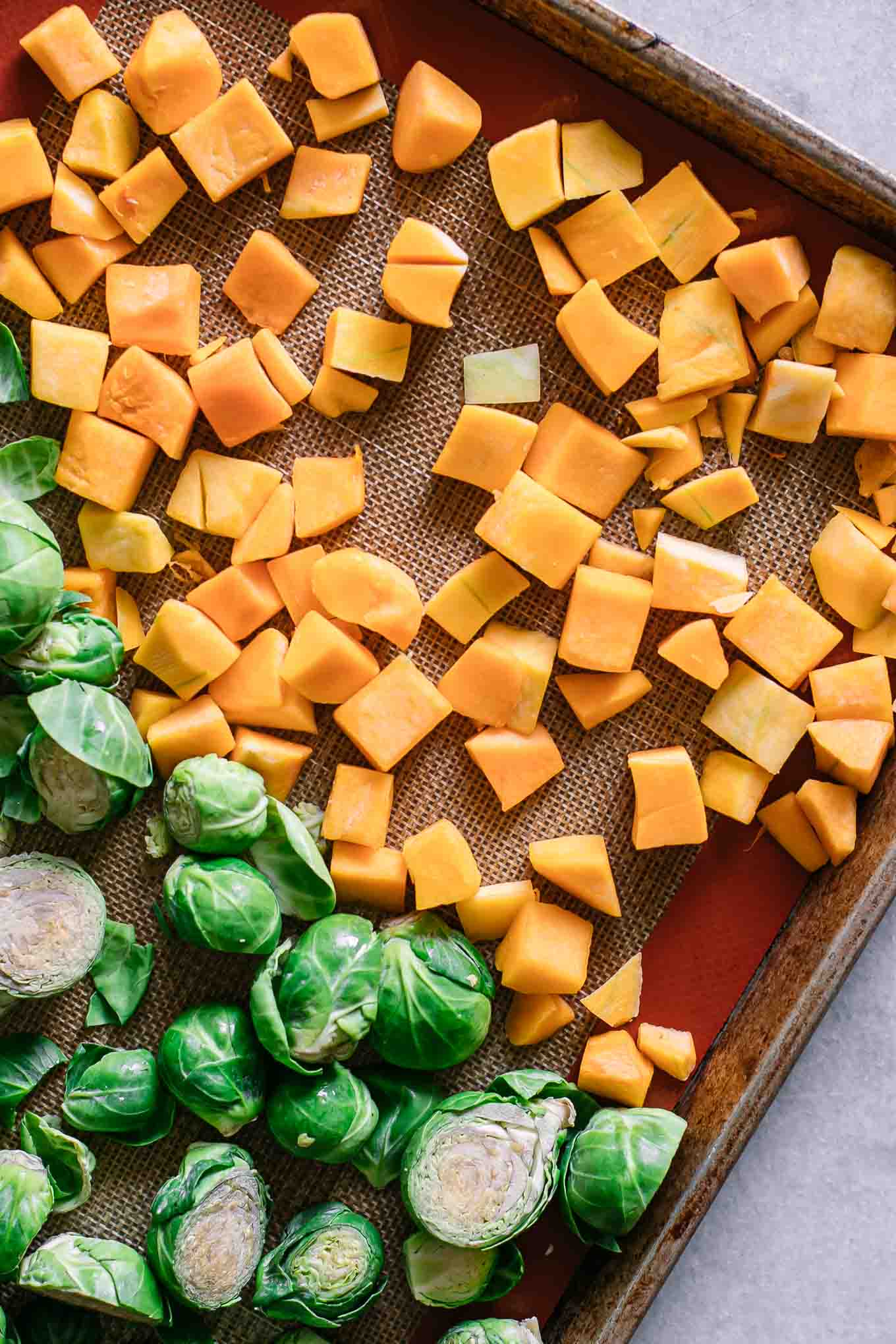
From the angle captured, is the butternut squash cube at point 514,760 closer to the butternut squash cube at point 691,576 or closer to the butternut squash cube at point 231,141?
the butternut squash cube at point 691,576

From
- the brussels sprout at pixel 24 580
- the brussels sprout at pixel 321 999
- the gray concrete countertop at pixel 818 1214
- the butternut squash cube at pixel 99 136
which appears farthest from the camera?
the gray concrete countertop at pixel 818 1214

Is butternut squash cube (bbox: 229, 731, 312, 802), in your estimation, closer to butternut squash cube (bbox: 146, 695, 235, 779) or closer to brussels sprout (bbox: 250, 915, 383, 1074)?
butternut squash cube (bbox: 146, 695, 235, 779)

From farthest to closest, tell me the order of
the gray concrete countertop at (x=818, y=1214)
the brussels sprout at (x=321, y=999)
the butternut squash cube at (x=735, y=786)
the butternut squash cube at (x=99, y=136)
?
the gray concrete countertop at (x=818, y=1214)
the butternut squash cube at (x=735, y=786)
the butternut squash cube at (x=99, y=136)
the brussels sprout at (x=321, y=999)

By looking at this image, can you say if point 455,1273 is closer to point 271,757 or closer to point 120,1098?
point 120,1098

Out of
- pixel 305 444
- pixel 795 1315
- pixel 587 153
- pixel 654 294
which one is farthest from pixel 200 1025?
pixel 587 153

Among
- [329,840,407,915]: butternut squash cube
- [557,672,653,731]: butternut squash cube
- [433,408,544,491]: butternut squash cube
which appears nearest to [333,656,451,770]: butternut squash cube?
A: [329,840,407,915]: butternut squash cube

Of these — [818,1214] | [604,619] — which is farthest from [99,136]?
[818,1214]

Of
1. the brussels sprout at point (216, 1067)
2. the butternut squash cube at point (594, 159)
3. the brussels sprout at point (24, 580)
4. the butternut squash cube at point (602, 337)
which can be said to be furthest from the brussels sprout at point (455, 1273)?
the butternut squash cube at point (594, 159)
